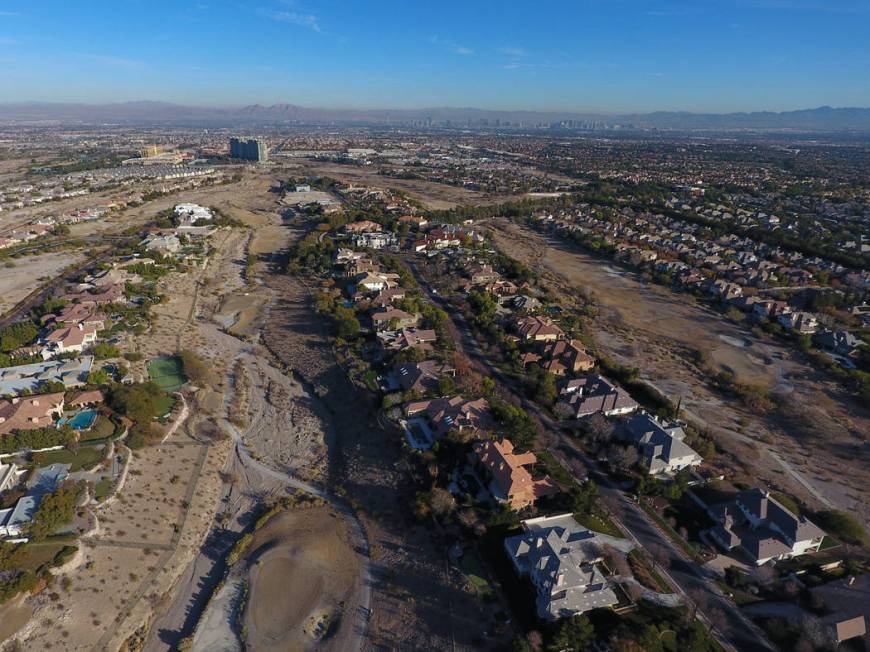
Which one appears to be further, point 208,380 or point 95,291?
point 95,291

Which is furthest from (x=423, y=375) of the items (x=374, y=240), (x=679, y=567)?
(x=374, y=240)

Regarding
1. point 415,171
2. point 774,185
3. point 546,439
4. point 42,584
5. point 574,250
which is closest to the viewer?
point 42,584

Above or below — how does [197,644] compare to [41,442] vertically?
below

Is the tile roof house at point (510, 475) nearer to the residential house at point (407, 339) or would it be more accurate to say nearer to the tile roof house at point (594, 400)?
the tile roof house at point (594, 400)

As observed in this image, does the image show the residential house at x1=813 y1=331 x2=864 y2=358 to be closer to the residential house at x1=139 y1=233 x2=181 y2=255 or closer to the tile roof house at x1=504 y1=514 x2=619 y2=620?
the tile roof house at x1=504 y1=514 x2=619 y2=620

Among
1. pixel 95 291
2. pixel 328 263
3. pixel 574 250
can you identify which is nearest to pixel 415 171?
pixel 574 250

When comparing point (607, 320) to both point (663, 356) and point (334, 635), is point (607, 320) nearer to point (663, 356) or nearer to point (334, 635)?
point (663, 356)

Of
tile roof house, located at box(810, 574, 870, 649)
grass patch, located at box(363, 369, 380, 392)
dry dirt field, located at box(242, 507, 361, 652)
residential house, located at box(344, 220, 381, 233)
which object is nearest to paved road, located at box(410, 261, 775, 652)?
tile roof house, located at box(810, 574, 870, 649)

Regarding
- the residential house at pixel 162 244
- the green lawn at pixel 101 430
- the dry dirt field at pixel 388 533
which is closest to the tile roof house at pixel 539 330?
the dry dirt field at pixel 388 533
